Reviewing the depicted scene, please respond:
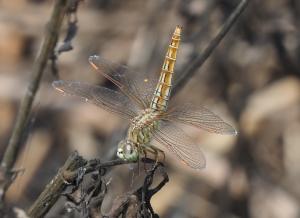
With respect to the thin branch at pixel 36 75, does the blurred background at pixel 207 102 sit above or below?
below

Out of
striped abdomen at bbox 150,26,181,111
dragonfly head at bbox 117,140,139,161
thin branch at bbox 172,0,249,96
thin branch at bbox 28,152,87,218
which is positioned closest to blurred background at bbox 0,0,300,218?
striped abdomen at bbox 150,26,181,111

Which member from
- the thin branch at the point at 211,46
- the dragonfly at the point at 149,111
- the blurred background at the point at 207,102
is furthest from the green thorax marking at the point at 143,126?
the blurred background at the point at 207,102

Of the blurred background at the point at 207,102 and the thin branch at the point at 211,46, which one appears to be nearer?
the thin branch at the point at 211,46

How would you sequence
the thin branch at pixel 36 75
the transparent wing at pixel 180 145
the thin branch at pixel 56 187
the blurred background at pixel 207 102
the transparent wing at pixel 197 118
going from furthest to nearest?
the blurred background at pixel 207 102 < the transparent wing at pixel 197 118 < the transparent wing at pixel 180 145 < the thin branch at pixel 36 75 < the thin branch at pixel 56 187

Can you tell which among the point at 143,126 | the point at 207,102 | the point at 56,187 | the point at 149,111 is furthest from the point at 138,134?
the point at 207,102

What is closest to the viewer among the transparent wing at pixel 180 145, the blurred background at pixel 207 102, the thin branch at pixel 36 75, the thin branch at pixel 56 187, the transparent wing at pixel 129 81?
the thin branch at pixel 56 187

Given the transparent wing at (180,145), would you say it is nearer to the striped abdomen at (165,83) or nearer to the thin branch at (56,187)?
the striped abdomen at (165,83)

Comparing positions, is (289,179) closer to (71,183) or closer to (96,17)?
(96,17)
